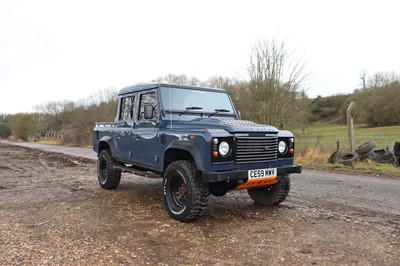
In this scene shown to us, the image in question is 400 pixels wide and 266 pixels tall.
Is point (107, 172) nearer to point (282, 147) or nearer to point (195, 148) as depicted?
point (195, 148)

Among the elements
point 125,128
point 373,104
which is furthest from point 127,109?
point 373,104

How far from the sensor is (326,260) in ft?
11.7

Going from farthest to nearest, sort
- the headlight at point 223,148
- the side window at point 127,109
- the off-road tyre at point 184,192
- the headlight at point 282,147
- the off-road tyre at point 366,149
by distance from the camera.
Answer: the off-road tyre at point 366,149, the side window at point 127,109, the headlight at point 282,147, the off-road tyre at point 184,192, the headlight at point 223,148

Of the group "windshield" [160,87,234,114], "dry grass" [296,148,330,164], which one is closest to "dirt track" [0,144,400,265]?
"windshield" [160,87,234,114]

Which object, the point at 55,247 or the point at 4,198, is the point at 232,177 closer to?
the point at 55,247

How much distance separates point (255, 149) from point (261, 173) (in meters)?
0.35

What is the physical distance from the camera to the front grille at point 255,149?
Answer: 4773mm

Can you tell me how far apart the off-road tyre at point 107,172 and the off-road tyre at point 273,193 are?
2.99 meters

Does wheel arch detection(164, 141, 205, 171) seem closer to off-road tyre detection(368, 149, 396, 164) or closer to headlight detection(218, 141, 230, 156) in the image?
headlight detection(218, 141, 230, 156)

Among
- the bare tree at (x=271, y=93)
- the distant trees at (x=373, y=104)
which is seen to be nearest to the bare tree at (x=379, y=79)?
the distant trees at (x=373, y=104)

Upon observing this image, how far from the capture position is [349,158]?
36.9ft

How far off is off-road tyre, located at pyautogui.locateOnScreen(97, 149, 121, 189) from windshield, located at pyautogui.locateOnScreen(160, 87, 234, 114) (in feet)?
7.40

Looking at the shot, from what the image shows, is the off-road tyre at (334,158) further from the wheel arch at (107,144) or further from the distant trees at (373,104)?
the distant trees at (373,104)

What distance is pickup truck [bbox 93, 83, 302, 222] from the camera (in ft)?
15.3
